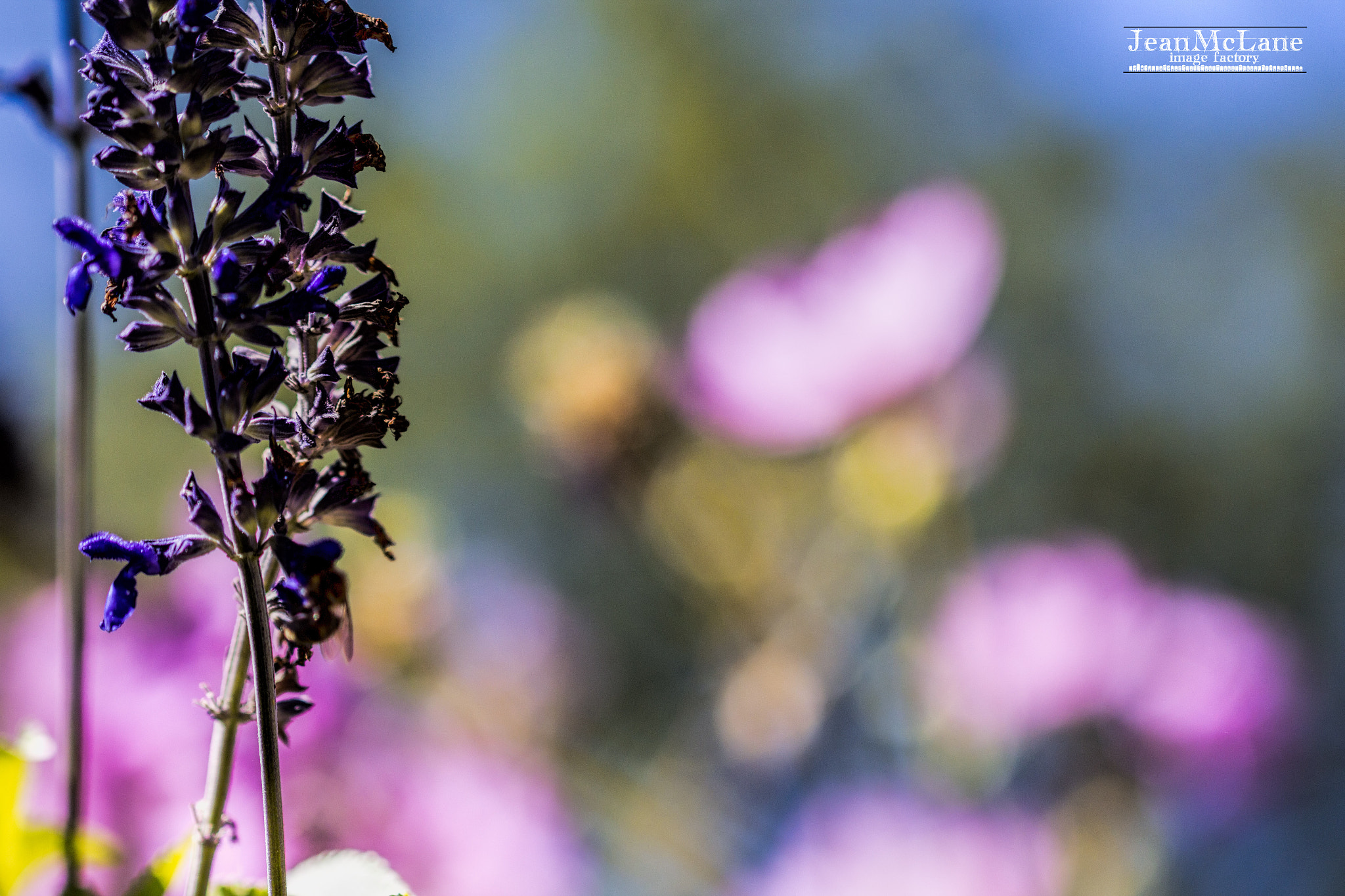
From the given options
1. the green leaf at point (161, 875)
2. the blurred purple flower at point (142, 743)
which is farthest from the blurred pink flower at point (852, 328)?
the green leaf at point (161, 875)

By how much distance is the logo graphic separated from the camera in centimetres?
70

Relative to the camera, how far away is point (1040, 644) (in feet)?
1.65

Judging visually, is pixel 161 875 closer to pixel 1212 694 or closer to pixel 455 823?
pixel 455 823

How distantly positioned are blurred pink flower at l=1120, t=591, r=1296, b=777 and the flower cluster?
462 mm

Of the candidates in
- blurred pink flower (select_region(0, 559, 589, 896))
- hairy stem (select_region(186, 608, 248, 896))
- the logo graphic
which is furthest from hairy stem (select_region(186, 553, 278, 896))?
the logo graphic

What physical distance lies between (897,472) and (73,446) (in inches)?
14.9

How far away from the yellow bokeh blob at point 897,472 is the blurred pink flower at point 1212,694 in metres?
0.13

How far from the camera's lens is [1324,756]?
2.82 feet

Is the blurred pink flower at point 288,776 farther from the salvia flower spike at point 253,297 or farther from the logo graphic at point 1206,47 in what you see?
the logo graphic at point 1206,47

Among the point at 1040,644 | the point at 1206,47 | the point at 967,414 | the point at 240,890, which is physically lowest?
the point at 240,890

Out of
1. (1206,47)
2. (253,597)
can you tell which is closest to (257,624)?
(253,597)

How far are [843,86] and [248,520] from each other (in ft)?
3.13

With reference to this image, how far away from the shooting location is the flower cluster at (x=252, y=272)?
0.39 ft

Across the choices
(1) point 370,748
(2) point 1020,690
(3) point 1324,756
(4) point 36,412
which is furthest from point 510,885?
(3) point 1324,756
